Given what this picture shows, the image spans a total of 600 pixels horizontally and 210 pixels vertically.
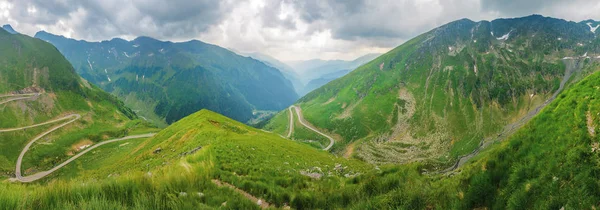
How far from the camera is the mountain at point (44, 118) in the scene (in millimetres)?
117812

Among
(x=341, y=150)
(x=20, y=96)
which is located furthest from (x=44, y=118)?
(x=341, y=150)

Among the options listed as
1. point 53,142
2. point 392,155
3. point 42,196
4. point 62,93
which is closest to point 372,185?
point 42,196

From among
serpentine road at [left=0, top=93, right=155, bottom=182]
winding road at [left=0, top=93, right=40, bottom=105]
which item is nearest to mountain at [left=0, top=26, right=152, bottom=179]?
winding road at [left=0, top=93, right=40, bottom=105]

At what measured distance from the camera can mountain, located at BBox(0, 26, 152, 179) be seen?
117812mm

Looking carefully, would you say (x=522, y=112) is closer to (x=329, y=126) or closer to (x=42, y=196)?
(x=329, y=126)

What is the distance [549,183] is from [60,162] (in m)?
148

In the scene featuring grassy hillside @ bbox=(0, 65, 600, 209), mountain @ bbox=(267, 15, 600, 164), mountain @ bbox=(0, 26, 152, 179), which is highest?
mountain @ bbox=(0, 26, 152, 179)

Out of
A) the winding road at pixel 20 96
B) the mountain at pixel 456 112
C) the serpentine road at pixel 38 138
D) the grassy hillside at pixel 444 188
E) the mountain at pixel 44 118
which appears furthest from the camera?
the winding road at pixel 20 96

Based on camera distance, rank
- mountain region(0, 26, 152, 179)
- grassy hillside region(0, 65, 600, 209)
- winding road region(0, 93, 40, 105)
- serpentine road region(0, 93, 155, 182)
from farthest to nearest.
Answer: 1. winding road region(0, 93, 40, 105)
2. mountain region(0, 26, 152, 179)
3. serpentine road region(0, 93, 155, 182)
4. grassy hillside region(0, 65, 600, 209)

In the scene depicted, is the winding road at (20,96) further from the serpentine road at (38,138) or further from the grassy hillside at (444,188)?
the grassy hillside at (444,188)

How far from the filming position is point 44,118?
155500 millimetres

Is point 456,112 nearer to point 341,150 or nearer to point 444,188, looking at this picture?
point 341,150

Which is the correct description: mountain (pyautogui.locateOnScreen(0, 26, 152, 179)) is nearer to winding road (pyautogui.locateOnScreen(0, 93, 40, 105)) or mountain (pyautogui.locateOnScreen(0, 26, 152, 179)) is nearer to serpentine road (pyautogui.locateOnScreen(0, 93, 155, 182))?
winding road (pyautogui.locateOnScreen(0, 93, 40, 105))

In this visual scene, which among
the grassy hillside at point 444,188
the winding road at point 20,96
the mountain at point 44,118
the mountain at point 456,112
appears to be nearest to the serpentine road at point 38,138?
the winding road at point 20,96
